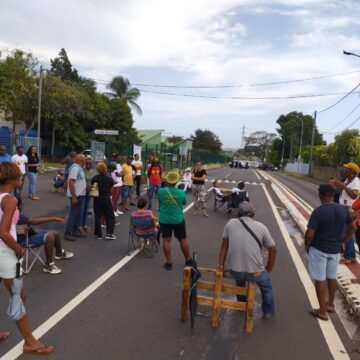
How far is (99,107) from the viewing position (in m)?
40.8

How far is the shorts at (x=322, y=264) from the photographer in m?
4.98

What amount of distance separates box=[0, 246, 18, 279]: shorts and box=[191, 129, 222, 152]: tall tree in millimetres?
95678

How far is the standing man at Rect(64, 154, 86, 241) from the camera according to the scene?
8.00 metres

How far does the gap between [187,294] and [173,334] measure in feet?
1.55

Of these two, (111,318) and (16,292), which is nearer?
(16,292)

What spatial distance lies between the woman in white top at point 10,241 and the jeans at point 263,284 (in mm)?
2182

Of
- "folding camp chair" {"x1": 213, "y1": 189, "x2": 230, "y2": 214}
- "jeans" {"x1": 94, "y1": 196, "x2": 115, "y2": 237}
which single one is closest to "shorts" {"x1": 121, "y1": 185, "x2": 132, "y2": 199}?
"folding camp chair" {"x1": 213, "y1": 189, "x2": 230, "y2": 214}

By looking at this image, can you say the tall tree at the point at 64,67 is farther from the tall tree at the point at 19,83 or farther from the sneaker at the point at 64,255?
the sneaker at the point at 64,255

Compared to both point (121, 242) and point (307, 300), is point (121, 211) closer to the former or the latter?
point (121, 242)

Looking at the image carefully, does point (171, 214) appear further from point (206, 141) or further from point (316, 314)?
point (206, 141)

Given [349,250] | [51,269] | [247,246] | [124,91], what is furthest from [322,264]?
[124,91]

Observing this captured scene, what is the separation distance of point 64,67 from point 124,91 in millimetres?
9456

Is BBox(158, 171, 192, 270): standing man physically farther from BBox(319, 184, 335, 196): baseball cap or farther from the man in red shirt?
the man in red shirt

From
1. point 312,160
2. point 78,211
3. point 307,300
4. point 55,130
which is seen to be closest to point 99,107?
point 55,130
